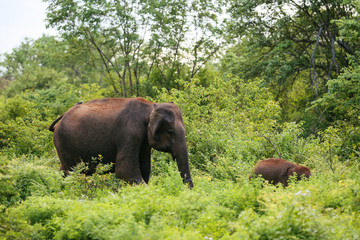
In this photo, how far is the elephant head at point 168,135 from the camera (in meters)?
7.83

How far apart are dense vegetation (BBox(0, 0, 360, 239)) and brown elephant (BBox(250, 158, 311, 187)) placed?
0.34 m

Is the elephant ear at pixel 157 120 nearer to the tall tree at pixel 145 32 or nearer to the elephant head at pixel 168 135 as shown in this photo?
the elephant head at pixel 168 135

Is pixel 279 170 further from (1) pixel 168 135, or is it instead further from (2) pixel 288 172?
(1) pixel 168 135

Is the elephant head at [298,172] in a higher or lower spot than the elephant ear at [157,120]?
lower

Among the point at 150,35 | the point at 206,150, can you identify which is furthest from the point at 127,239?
the point at 150,35

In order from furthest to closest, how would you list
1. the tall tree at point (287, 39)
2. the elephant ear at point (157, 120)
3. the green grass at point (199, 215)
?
1. the tall tree at point (287, 39)
2. the elephant ear at point (157, 120)
3. the green grass at point (199, 215)

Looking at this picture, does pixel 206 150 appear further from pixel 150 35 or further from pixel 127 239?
pixel 150 35

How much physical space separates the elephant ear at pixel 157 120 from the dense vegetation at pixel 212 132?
3.13ft

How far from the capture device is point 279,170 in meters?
8.09

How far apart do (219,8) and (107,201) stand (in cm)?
2278

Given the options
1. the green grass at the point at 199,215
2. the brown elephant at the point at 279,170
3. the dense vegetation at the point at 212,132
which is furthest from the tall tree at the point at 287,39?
the green grass at the point at 199,215

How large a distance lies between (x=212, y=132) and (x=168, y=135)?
14.5ft

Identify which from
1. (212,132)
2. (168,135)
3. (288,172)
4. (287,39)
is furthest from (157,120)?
(287,39)

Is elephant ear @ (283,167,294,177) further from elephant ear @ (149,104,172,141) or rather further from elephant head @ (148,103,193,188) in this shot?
elephant ear @ (149,104,172,141)
